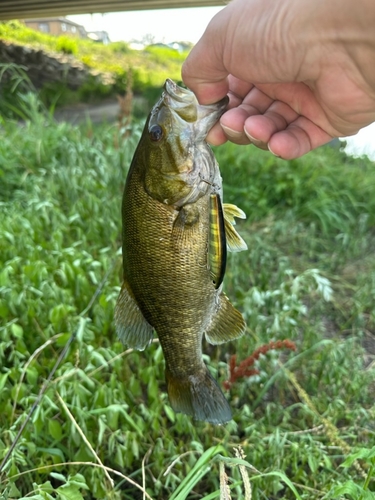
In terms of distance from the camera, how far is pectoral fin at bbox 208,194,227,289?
1.10 meters

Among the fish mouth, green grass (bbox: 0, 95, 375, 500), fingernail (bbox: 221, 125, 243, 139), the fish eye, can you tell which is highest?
the fish mouth

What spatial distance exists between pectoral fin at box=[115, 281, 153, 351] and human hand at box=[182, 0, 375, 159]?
1.80 ft

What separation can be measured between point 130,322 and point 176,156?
478 millimetres

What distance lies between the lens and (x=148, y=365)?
6.92 feet

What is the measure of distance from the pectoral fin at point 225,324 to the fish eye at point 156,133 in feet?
1.61

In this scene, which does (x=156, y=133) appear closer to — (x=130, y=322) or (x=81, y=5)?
(x=130, y=322)

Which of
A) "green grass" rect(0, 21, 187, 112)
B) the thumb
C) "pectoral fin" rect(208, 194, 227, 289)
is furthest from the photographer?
"green grass" rect(0, 21, 187, 112)

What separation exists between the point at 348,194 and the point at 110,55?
7.05 meters

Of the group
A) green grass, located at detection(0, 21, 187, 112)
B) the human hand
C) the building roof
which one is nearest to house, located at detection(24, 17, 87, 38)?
green grass, located at detection(0, 21, 187, 112)

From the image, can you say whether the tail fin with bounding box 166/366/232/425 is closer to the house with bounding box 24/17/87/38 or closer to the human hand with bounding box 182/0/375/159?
the human hand with bounding box 182/0/375/159

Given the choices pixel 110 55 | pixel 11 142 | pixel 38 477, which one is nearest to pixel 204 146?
pixel 38 477

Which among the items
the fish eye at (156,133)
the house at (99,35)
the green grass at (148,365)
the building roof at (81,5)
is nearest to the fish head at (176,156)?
the fish eye at (156,133)

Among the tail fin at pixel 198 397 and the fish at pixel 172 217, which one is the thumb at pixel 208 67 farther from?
the tail fin at pixel 198 397

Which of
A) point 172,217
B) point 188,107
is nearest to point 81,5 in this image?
point 188,107
